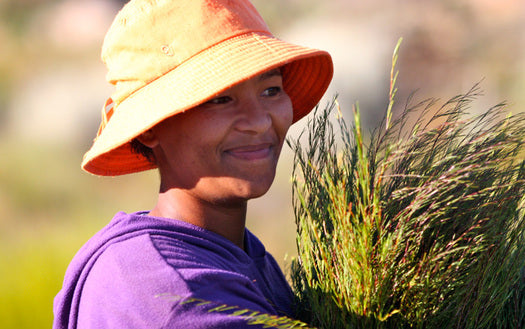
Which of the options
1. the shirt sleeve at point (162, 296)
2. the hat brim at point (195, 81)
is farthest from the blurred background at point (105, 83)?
the shirt sleeve at point (162, 296)

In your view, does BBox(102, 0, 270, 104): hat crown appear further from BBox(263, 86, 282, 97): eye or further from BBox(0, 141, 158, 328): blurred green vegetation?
BBox(0, 141, 158, 328): blurred green vegetation

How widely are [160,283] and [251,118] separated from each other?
47 cm

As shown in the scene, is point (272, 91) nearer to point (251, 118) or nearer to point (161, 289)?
point (251, 118)

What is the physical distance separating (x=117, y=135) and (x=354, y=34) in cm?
503

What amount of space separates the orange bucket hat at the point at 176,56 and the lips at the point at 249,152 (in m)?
0.18

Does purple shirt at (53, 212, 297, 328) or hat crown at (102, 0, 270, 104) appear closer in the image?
purple shirt at (53, 212, 297, 328)

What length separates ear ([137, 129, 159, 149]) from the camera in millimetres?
1632

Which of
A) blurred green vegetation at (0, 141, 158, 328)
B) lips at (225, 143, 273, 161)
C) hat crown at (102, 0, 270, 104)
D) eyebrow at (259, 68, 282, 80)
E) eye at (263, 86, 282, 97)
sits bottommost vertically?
blurred green vegetation at (0, 141, 158, 328)

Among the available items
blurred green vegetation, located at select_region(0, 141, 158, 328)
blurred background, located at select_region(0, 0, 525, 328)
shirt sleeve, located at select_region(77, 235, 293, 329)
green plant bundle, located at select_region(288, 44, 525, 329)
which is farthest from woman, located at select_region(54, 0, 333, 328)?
blurred background, located at select_region(0, 0, 525, 328)

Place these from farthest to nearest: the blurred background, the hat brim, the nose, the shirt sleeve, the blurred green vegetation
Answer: the blurred background, the blurred green vegetation, the nose, the hat brim, the shirt sleeve

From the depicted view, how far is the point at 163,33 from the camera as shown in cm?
150

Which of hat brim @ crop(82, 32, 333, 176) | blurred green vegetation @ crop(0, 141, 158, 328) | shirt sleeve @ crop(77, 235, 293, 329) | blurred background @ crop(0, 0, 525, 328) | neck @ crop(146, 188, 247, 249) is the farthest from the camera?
blurred background @ crop(0, 0, 525, 328)

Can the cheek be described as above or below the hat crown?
below

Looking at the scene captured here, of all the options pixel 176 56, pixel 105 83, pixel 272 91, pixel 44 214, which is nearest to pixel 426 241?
pixel 272 91
